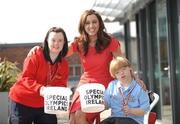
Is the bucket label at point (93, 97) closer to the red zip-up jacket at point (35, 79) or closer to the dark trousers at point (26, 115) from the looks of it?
the red zip-up jacket at point (35, 79)

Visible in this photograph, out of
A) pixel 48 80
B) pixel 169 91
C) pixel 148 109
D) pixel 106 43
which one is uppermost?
pixel 106 43

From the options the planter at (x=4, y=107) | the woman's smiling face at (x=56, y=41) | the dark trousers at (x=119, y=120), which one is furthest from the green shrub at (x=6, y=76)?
the dark trousers at (x=119, y=120)

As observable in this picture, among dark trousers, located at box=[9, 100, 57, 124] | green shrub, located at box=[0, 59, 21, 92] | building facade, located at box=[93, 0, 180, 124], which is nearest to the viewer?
dark trousers, located at box=[9, 100, 57, 124]

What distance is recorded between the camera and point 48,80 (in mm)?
4227

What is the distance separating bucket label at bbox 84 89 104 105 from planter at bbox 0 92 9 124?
5106mm

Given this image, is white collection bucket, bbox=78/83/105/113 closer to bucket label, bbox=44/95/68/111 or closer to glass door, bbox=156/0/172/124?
bucket label, bbox=44/95/68/111

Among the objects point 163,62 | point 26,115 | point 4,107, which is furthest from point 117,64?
point 163,62

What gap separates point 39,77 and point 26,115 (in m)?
0.36

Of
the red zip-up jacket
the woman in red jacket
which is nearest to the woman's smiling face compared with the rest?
the woman in red jacket

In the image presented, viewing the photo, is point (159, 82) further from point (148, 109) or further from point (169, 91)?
point (148, 109)

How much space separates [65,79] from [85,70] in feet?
0.63

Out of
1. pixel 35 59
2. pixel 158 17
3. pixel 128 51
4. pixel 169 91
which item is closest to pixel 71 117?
pixel 35 59

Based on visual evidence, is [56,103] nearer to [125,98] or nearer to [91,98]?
[91,98]

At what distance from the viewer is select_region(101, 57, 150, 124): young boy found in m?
4.05
